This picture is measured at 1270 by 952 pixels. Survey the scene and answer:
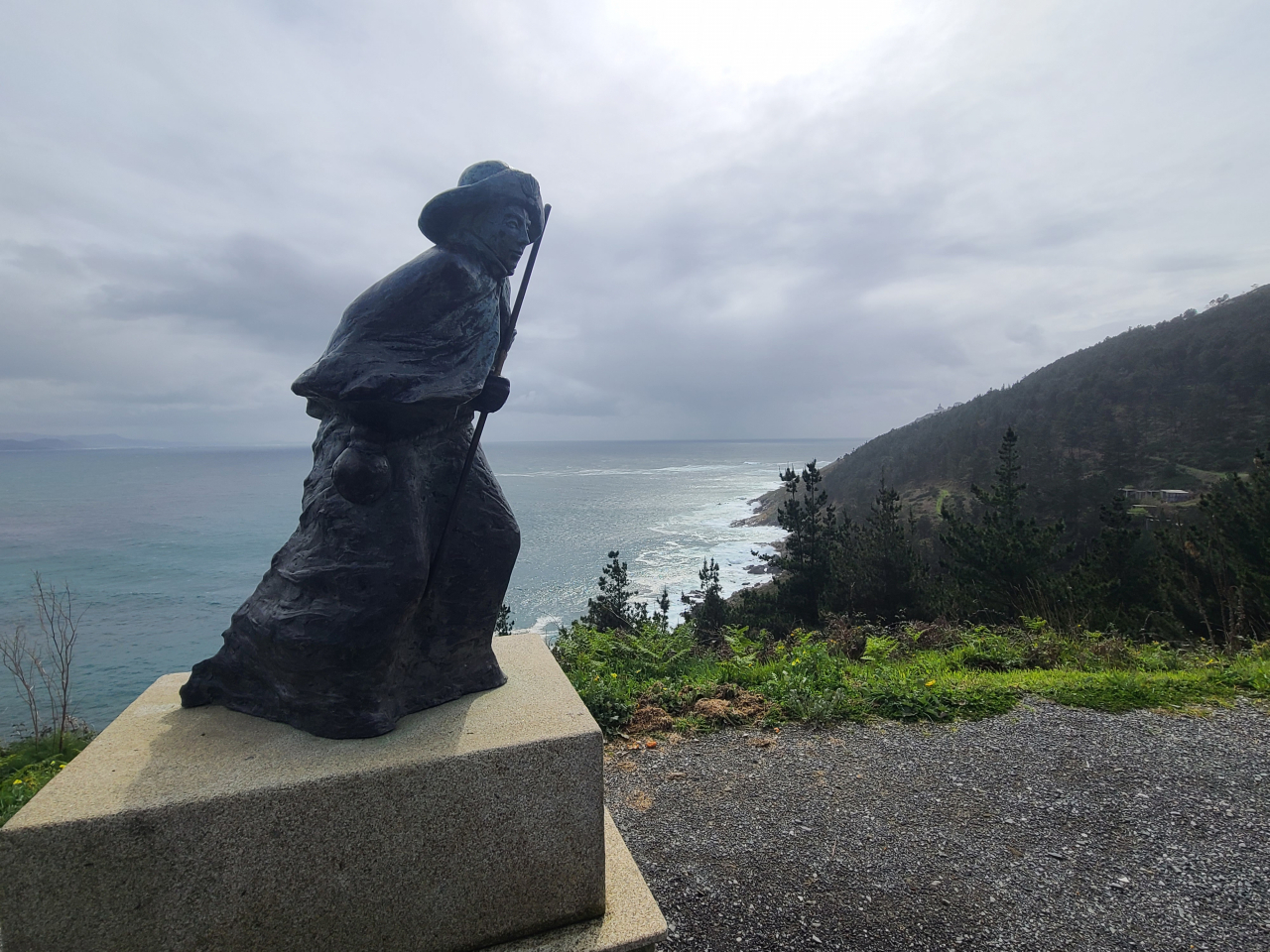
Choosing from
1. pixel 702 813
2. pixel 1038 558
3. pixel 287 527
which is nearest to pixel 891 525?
pixel 1038 558

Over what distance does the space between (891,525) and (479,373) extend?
48.9ft

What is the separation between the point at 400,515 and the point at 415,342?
0.79m

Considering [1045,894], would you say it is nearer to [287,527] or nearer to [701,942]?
[701,942]

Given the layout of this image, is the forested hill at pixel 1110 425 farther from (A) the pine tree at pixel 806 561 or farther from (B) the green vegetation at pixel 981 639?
(B) the green vegetation at pixel 981 639

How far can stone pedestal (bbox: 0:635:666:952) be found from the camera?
2.16 m

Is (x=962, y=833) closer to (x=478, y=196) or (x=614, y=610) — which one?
(x=478, y=196)

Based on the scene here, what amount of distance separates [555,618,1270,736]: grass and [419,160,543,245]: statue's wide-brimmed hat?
12.7ft

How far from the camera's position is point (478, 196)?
307 cm

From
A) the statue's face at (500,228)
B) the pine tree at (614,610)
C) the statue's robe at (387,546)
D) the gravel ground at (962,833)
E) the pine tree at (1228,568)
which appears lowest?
the pine tree at (614,610)

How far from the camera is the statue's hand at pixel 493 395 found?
305 centimetres

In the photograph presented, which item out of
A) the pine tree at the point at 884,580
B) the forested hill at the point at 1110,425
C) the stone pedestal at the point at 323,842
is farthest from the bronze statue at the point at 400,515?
the forested hill at the point at 1110,425

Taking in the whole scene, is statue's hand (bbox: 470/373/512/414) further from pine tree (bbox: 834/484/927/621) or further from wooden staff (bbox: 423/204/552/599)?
pine tree (bbox: 834/484/927/621)

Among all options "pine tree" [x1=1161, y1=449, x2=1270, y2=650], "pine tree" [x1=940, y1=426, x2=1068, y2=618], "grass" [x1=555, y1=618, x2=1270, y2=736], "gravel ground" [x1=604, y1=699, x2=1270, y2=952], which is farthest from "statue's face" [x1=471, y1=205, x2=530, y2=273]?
"pine tree" [x1=940, y1=426, x2=1068, y2=618]

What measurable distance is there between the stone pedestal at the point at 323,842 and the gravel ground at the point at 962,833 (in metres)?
0.78
